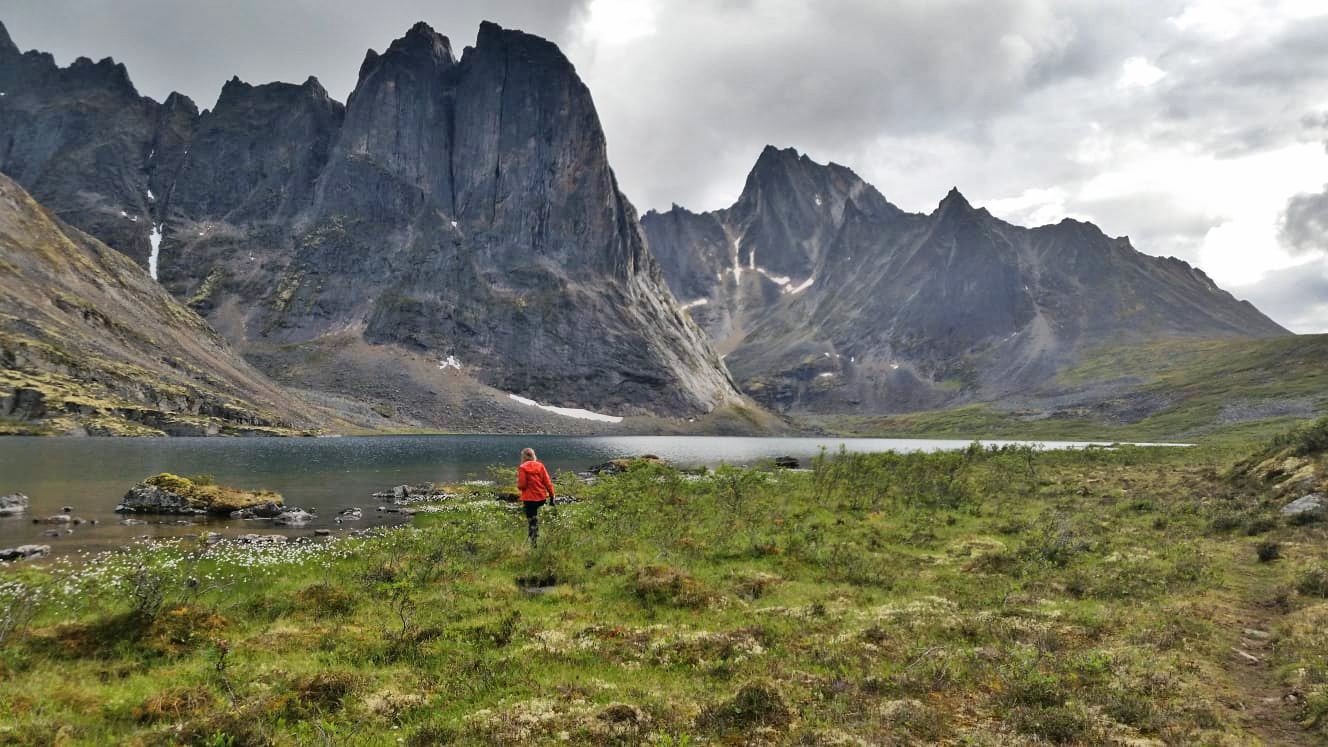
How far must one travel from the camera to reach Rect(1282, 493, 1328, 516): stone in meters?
25.1

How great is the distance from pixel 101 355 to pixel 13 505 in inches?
4567

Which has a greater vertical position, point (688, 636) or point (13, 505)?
point (13, 505)

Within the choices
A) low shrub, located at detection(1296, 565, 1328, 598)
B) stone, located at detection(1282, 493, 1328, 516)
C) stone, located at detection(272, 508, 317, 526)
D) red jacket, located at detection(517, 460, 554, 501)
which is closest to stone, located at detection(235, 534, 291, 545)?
stone, located at detection(272, 508, 317, 526)

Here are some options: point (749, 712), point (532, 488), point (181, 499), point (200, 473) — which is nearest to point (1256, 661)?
point (749, 712)

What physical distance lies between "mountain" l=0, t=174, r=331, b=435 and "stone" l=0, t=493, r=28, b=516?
280ft

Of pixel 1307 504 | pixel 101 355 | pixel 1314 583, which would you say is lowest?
pixel 1314 583

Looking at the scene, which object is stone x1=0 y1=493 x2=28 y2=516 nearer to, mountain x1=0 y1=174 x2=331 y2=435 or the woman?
the woman

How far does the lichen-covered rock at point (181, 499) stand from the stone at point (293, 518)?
1672 mm

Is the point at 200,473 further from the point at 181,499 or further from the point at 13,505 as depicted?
the point at 181,499

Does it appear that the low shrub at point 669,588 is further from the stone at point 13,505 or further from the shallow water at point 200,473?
the stone at point 13,505

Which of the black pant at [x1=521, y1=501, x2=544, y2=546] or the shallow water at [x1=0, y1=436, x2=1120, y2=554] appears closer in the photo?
the black pant at [x1=521, y1=501, x2=544, y2=546]

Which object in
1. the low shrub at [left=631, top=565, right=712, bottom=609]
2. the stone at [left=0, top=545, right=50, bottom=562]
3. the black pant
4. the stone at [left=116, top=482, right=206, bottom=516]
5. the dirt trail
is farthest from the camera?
the stone at [left=116, top=482, right=206, bottom=516]

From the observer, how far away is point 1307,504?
25.7 m

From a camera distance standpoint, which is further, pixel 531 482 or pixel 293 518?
pixel 293 518
